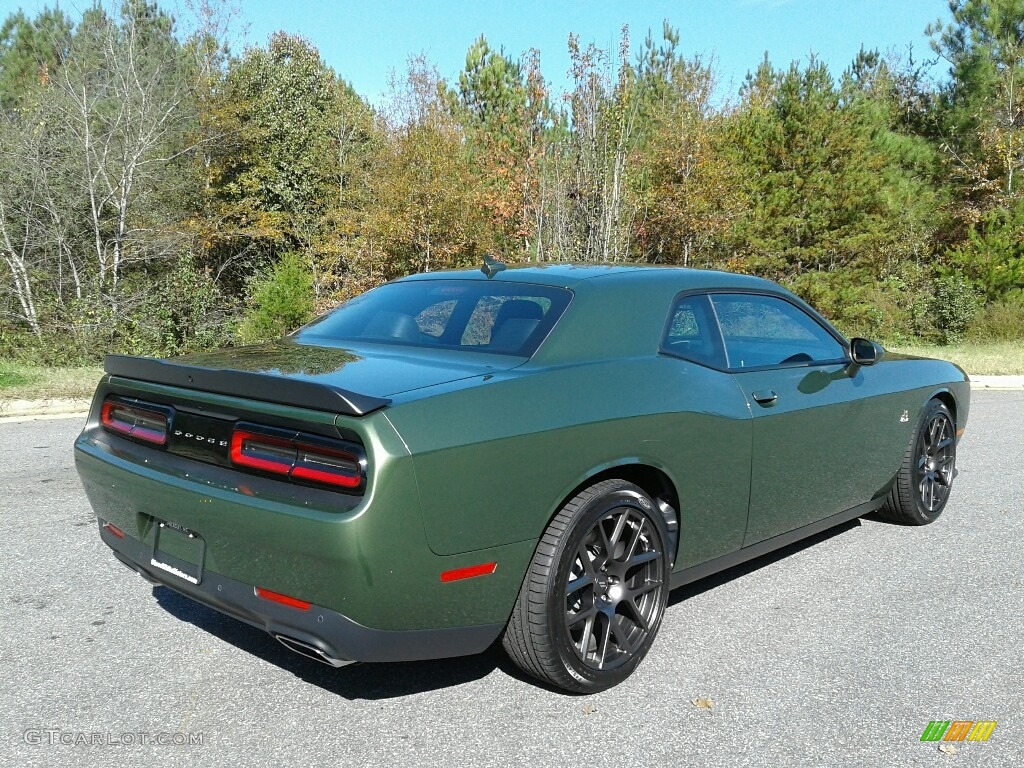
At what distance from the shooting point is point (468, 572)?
2938mm

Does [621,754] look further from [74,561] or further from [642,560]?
[74,561]

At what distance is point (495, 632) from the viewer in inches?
122

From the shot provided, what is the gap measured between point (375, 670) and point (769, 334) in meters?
2.51

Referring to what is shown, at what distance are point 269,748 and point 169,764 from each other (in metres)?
0.29

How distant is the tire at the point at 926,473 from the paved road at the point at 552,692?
2.02ft

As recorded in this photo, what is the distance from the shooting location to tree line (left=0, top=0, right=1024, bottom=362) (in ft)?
59.9

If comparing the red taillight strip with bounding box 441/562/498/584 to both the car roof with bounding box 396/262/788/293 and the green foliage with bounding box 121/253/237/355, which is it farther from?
the green foliage with bounding box 121/253/237/355

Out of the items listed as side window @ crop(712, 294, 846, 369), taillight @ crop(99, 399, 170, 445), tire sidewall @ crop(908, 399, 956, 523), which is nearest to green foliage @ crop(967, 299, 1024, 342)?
tire sidewall @ crop(908, 399, 956, 523)

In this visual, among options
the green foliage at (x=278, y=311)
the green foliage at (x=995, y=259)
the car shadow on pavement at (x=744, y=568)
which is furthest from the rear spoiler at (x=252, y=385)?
the green foliage at (x=995, y=259)

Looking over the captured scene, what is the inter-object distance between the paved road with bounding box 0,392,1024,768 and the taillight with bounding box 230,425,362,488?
844 mm

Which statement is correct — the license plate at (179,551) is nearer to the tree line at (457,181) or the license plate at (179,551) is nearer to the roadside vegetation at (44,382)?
the roadside vegetation at (44,382)

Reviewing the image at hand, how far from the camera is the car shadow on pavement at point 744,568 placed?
4.50 m

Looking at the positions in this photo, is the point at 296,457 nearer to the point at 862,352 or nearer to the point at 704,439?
the point at 704,439

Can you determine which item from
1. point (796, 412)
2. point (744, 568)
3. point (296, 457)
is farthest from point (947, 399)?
point (296, 457)
